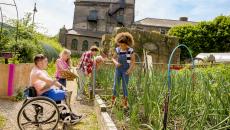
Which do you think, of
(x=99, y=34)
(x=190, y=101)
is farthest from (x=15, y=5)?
(x=99, y=34)

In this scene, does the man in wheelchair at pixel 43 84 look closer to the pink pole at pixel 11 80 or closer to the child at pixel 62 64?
the child at pixel 62 64

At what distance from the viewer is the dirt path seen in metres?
5.75

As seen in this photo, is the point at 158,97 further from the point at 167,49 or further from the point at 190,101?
the point at 167,49

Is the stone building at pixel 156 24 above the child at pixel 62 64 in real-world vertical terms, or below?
above

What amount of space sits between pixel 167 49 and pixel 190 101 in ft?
49.4

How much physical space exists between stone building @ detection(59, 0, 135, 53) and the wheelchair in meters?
39.2

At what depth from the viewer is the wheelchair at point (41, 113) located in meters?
5.01

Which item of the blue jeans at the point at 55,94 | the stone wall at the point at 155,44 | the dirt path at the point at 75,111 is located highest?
the stone wall at the point at 155,44

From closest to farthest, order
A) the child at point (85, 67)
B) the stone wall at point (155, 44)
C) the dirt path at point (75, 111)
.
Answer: the dirt path at point (75, 111) < the child at point (85, 67) < the stone wall at point (155, 44)

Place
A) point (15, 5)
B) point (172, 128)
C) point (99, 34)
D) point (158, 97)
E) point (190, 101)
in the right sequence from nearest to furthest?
point (190, 101), point (172, 128), point (158, 97), point (15, 5), point (99, 34)

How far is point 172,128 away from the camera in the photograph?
4094 mm

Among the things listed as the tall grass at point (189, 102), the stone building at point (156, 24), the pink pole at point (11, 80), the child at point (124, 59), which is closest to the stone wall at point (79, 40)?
the stone building at point (156, 24)

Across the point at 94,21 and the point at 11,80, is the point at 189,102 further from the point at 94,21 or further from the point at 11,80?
the point at 94,21

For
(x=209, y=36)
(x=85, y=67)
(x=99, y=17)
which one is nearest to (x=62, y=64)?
(x=85, y=67)
